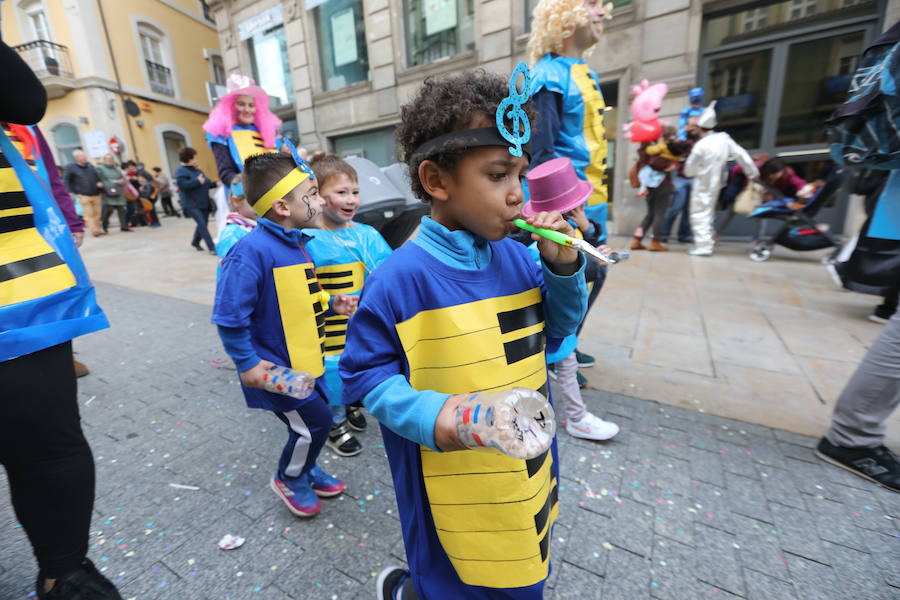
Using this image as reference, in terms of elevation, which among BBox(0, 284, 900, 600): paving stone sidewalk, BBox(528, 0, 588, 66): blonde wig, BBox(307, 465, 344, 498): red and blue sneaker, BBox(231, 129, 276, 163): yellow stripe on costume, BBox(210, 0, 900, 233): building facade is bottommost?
BBox(0, 284, 900, 600): paving stone sidewalk

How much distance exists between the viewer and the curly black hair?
0.99 m

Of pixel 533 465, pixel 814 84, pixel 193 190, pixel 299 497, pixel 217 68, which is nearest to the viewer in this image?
pixel 533 465

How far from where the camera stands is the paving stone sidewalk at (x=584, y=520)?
5.14 feet

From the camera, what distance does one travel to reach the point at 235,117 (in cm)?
373

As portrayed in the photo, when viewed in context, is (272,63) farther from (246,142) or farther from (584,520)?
(584,520)

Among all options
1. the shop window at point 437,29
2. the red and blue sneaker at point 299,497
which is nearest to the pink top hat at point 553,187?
the red and blue sneaker at point 299,497

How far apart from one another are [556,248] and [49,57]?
22681 millimetres

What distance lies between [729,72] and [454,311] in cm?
857

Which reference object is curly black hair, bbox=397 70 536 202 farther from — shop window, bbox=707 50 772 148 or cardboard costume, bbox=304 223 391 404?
shop window, bbox=707 50 772 148

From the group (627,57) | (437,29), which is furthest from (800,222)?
(437,29)

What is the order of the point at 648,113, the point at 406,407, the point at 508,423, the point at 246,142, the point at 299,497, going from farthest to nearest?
the point at 648,113 → the point at 246,142 → the point at 299,497 → the point at 406,407 → the point at 508,423

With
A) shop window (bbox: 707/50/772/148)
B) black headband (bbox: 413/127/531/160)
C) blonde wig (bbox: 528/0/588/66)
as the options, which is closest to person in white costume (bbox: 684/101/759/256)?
shop window (bbox: 707/50/772/148)

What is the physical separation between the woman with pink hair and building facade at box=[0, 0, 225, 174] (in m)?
15.9

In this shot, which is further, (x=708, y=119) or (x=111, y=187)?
(x=111, y=187)
